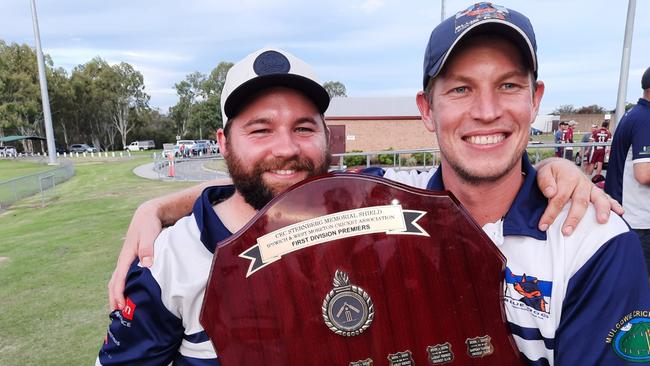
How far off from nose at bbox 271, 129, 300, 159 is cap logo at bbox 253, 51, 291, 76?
8.8 inches

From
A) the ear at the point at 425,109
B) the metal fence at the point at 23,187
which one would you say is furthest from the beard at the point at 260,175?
the metal fence at the point at 23,187

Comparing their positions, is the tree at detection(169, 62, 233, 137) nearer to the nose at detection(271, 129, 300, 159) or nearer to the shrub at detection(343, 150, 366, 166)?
the shrub at detection(343, 150, 366, 166)

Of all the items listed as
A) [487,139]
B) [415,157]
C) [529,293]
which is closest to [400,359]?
[529,293]

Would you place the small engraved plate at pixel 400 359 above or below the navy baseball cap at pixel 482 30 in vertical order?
below

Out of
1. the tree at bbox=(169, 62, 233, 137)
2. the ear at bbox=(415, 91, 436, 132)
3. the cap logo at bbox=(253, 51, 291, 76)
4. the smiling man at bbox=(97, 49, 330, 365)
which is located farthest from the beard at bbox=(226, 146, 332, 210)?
the tree at bbox=(169, 62, 233, 137)

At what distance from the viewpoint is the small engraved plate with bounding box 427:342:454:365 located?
1.20 metres

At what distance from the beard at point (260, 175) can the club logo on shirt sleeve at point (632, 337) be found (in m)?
1.02

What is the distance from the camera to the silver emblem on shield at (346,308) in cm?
118

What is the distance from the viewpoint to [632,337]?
1.18 m

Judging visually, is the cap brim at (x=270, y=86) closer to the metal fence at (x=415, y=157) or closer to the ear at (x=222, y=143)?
the ear at (x=222, y=143)

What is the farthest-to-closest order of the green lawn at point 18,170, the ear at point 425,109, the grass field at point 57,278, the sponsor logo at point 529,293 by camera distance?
the green lawn at point 18,170 → the grass field at point 57,278 → the ear at point 425,109 → the sponsor logo at point 529,293

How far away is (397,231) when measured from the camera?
119 centimetres

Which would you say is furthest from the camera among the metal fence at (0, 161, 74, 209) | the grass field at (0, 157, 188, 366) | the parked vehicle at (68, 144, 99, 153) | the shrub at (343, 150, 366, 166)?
the parked vehicle at (68, 144, 99, 153)

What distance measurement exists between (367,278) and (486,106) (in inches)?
27.3
